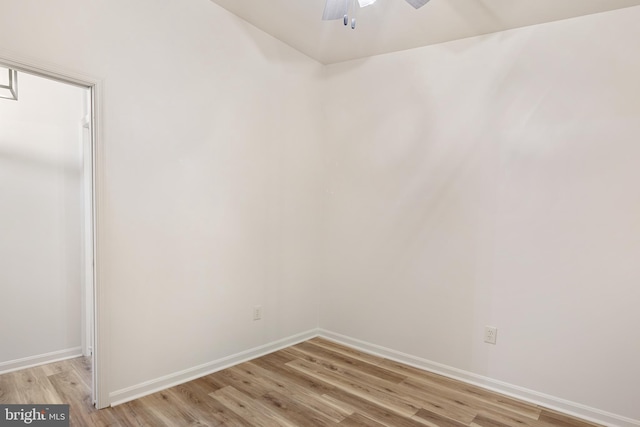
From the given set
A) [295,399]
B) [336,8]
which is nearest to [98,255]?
[295,399]

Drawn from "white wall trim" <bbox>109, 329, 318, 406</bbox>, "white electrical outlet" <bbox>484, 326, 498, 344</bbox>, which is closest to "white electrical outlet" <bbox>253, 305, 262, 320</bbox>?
"white wall trim" <bbox>109, 329, 318, 406</bbox>

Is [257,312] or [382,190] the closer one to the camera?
[257,312]

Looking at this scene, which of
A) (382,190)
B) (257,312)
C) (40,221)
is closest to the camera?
(40,221)

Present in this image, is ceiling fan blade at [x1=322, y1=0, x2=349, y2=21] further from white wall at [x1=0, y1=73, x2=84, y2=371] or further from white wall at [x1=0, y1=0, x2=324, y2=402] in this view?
white wall at [x1=0, y1=73, x2=84, y2=371]

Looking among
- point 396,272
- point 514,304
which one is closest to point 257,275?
point 396,272

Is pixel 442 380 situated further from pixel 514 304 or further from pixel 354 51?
pixel 354 51

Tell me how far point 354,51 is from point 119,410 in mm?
3282

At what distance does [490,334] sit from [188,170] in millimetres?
2545

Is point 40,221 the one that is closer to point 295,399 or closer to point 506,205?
point 295,399

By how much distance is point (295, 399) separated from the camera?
2.48 metres

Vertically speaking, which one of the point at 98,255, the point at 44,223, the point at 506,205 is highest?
the point at 506,205

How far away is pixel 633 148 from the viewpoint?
7.51 ft

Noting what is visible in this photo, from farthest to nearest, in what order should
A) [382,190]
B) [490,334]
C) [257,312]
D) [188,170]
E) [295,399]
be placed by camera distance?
[382,190], [257,312], [490,334], [188,170], [295,399]

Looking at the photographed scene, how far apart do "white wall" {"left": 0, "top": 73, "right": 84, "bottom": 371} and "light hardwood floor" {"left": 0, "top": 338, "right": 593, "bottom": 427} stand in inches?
10.5
